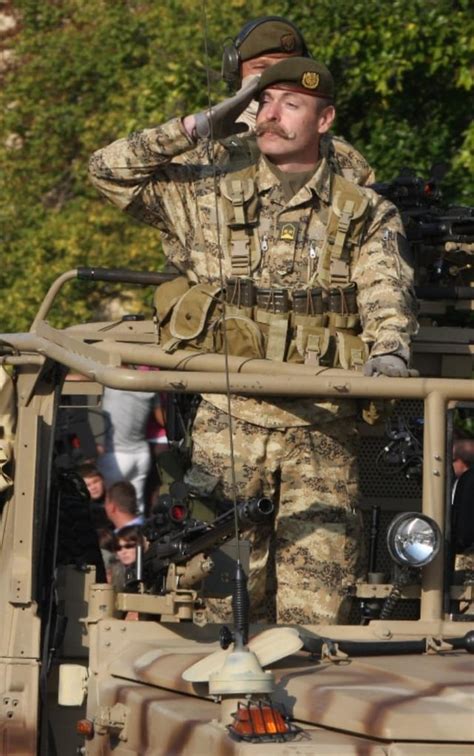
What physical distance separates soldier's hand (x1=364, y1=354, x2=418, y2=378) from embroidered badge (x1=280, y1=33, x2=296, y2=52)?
1.91 m

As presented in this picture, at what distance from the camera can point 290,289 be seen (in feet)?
21.7

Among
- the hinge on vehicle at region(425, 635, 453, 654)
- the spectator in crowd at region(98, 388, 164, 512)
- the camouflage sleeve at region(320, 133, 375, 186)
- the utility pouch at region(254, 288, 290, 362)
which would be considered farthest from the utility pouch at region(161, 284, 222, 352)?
the spectator in crowd at region(98, 388, 164, 512)

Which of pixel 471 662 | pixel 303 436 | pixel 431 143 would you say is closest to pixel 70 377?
pixel 303 436

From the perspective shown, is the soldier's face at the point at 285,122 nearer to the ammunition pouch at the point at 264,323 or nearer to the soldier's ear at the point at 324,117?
the soldier's ear at the point at 324,117

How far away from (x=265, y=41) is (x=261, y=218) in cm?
119

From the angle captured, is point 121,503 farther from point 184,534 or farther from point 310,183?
point 184,534

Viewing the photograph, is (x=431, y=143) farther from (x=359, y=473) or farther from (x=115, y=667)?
(x=115, y=667)

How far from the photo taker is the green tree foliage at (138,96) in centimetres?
1366

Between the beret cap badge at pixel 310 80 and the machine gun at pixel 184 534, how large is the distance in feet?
4.92

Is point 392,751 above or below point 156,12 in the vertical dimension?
below

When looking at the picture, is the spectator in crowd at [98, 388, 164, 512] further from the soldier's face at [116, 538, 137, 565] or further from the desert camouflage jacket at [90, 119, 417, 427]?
the desert camouflage jacket at [90, 119, 417, 427]

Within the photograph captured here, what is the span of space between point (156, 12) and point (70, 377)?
11.3m

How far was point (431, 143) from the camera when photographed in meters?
13.6

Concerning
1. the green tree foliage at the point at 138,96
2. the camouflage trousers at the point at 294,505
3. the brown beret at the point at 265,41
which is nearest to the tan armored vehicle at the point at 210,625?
the camouflage trousers at the point at 294,505
